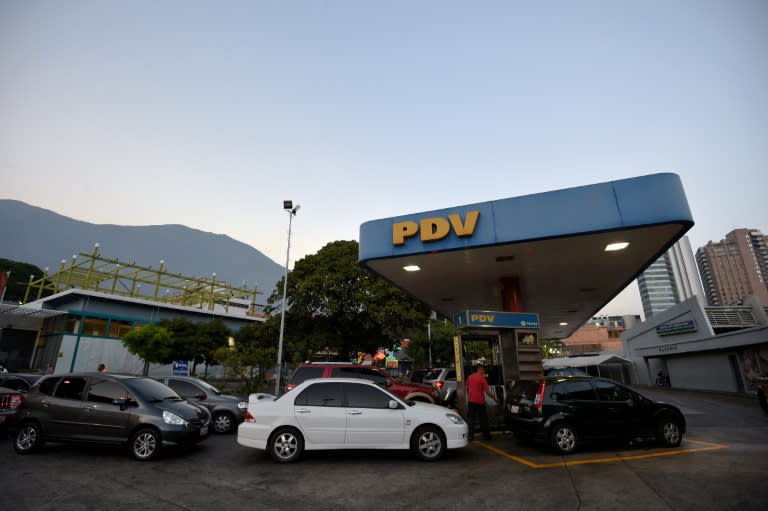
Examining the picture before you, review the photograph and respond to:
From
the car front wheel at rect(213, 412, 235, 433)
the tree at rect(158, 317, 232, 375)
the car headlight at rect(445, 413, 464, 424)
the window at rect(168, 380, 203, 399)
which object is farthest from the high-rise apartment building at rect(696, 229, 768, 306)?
the window at rect(168, 380, 203, 399)

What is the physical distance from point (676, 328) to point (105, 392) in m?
40.6

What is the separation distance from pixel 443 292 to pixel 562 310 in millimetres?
9972

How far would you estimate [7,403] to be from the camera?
9219mm

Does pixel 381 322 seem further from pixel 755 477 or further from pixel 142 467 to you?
pixel 755 477

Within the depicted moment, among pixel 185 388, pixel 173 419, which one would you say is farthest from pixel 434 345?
pixel 173 419

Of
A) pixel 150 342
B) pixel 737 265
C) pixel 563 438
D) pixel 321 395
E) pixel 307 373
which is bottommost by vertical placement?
pixel 563 438

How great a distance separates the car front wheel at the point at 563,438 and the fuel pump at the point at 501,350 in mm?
3502

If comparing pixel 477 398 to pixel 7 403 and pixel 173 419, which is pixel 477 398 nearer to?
pixel 173 419

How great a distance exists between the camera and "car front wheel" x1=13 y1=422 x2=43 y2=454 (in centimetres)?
801

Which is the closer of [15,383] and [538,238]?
[538,238]

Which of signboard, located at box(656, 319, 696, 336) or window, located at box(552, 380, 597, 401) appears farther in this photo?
signboard, located at box(656, 319, 696, 336)

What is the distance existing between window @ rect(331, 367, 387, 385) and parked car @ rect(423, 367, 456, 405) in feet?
12.4

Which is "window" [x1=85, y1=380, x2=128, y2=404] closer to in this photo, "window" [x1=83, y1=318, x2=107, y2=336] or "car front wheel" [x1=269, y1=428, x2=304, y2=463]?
"car front wheel" [x1=269, y1=428, x2=304, y2=463]

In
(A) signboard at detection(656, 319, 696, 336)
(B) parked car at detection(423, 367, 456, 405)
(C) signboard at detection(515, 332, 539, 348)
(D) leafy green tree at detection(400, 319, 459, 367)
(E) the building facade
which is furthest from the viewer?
(D) leafy green tree at detection(400, 319, 459, 367)
